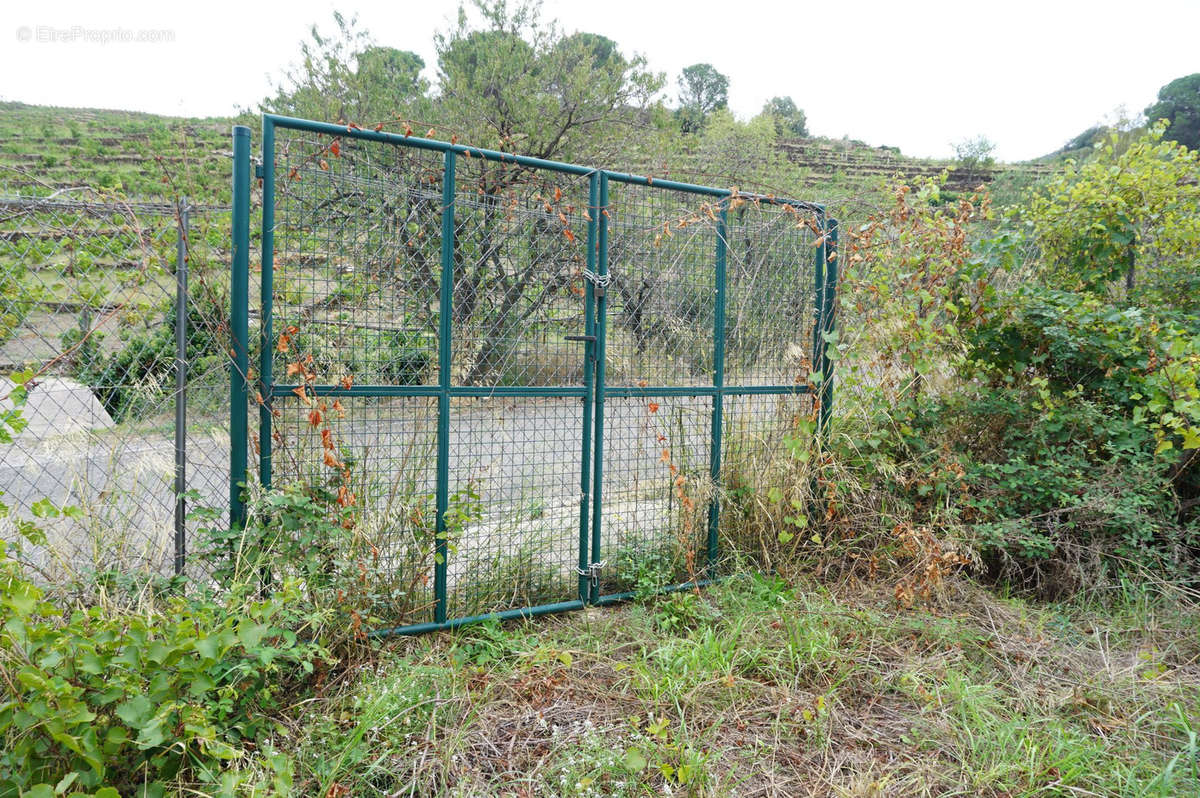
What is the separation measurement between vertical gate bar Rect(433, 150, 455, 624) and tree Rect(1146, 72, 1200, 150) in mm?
37354

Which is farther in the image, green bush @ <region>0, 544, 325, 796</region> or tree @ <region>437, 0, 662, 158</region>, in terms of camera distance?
tree @ <region>437, 0, 662, 158</region>

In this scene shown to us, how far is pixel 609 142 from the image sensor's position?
11164mm

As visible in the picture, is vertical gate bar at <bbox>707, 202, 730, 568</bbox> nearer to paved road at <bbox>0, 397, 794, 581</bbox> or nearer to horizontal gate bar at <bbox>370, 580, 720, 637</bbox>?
paved road at <bbox>0, 397, 794, 581</bbox>

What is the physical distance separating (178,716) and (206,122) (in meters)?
29.6

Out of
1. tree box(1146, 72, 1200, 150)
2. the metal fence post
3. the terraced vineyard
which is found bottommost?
the metal fence post

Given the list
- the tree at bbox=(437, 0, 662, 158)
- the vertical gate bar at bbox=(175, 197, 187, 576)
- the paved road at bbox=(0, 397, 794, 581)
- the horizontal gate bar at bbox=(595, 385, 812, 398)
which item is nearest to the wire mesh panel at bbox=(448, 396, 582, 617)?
the paved road at bbox=(0, 397, 794, 581)

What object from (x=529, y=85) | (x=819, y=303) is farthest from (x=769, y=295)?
(x=529, y=85)

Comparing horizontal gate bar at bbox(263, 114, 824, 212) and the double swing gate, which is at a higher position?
horizontal gate bar at bbox(263, 114, 824, 212)

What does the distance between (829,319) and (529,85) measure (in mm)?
8086

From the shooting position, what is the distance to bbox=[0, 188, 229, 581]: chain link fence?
2416mm

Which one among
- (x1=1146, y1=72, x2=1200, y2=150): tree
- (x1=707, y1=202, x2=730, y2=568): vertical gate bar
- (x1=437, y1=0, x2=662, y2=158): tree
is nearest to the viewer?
(x1=707, y1=202, x2=730, y2=568): vertical gate bar

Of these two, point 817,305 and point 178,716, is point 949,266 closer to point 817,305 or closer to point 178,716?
point 817,305

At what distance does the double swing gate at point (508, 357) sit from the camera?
2674 mm

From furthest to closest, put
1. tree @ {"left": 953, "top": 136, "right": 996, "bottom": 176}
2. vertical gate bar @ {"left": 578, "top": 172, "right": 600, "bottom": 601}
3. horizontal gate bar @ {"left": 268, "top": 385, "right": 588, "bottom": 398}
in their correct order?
tree @ {"left": 953, "top": 136, "right": 996, "bottom": 176} < vertical gate bar @ {"left": 578, "top": 172, "right": 600, "bottom": 601} < horizontal gate bar @ {"left": 268, "top": 385, "right": 588, "bottom": 398}
